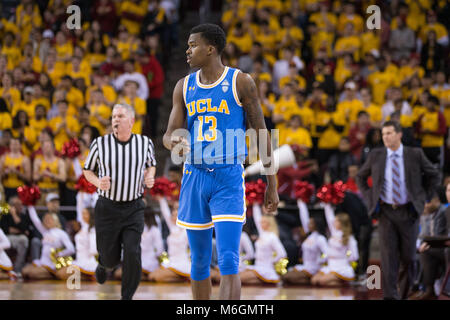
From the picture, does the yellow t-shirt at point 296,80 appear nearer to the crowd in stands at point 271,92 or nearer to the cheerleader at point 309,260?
the crowd in stands at point 271,92

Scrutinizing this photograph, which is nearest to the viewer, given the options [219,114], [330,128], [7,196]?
[219,114]

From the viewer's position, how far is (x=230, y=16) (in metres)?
14.8

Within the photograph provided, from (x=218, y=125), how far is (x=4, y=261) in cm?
522

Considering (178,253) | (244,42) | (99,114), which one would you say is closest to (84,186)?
(178,253)

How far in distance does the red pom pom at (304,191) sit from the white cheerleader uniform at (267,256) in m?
0.66

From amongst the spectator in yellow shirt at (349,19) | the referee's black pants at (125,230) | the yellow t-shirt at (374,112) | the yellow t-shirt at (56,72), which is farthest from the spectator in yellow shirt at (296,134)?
the referee's black pants at (125,230)

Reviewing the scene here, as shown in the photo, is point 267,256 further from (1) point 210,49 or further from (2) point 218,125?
(1) point 210,49

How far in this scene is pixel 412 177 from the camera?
773 centimetres

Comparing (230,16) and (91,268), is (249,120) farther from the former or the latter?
(230,16)

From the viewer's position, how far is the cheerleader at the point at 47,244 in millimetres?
9758

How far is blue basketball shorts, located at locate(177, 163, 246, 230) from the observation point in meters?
5.13
